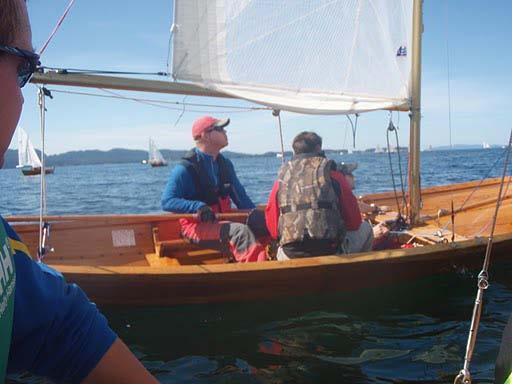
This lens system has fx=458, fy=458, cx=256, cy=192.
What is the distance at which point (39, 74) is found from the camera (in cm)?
484

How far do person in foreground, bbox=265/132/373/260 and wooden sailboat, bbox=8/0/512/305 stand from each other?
8.5 inches

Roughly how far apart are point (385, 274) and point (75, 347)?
440cm

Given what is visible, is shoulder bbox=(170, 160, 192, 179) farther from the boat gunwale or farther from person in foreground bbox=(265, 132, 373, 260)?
the boat gunwale

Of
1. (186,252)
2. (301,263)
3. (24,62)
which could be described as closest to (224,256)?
(186,252)

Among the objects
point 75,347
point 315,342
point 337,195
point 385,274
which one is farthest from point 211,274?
point 75,347

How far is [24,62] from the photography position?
881mm

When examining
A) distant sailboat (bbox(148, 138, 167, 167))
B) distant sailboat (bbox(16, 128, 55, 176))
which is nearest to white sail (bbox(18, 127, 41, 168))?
distant sailboat (bbox(16, 128, 55, 176))

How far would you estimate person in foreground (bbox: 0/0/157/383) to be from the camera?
0.84 meters

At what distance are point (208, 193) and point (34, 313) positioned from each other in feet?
16.3

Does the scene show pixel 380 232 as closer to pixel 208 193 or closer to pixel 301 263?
pixel 301 263

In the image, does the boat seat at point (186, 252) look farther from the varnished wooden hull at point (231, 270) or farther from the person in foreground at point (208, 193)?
the person in foreground at point (208, 193)

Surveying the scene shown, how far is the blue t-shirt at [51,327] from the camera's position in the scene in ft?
3.41

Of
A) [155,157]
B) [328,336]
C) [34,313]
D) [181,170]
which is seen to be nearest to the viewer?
[34,313]

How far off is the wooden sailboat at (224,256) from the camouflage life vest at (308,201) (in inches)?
11.7
